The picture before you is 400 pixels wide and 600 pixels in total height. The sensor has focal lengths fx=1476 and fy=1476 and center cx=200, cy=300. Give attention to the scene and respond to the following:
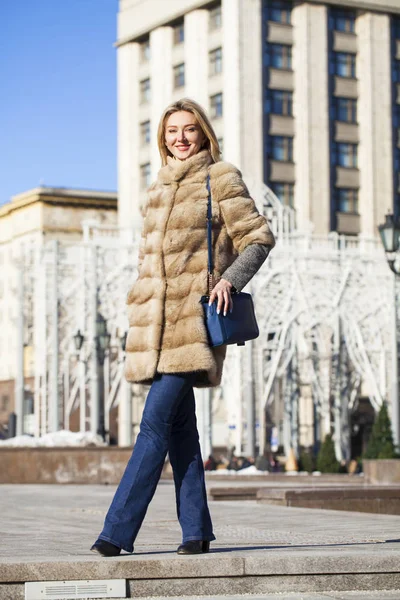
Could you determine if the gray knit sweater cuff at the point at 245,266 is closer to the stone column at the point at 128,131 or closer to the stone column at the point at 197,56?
the stone column at the point at 197,56

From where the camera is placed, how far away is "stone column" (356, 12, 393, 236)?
78.7 meters

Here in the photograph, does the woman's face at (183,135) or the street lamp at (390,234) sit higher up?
the street lamp at (390,234)

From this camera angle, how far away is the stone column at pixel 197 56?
260 ft

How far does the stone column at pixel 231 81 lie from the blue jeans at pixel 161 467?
2686 inches

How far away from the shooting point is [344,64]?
80.2 meters

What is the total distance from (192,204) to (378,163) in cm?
7286

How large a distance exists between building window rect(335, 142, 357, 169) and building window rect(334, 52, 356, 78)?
13.1 feet

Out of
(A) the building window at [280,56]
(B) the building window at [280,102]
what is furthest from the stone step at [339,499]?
(A) the building window at [280,56]

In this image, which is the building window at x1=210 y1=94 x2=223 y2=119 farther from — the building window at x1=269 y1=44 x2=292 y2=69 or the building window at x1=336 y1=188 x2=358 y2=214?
the building window at x1=336 y1=188 x2=358 y2=214

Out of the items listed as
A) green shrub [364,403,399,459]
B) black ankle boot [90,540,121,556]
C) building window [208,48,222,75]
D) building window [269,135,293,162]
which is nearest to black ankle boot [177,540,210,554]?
black ankle boot [90,540,121,556]

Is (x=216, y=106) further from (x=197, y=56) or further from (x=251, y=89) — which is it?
(x=197, y=56)

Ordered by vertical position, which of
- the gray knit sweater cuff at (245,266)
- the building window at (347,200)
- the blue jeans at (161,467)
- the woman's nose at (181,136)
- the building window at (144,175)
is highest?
the building window at (144,175)

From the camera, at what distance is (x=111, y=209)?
102125mm

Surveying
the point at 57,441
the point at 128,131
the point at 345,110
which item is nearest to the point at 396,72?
the point at 345,110
